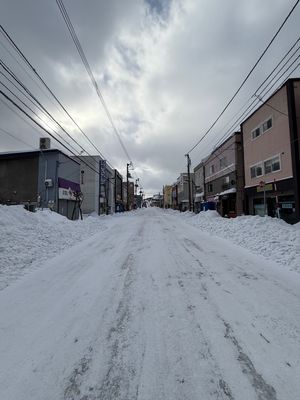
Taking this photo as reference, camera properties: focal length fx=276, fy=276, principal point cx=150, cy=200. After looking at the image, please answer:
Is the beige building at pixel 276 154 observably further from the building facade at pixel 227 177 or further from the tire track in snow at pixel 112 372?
the tire track in snow at pixel 112 372

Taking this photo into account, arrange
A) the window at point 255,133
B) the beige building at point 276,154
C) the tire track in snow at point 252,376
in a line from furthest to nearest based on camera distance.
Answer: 1. the window at point 255,133
2. the beige building at point 276,154
3. the tire track in snow at point 252,376

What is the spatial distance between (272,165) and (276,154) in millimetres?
1170

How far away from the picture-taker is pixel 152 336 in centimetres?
404

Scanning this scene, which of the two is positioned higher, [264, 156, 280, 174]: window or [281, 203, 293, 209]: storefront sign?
[264, 156, 280, 174]: window

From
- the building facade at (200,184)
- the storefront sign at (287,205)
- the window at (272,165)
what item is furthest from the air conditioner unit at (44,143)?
the storefront sign at (287,205)

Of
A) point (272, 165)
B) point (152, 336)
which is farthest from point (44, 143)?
point (152, 336)

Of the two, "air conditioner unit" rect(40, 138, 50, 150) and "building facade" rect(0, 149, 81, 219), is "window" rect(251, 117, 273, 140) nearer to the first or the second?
"building facade" rect(0, 149, 81, 219)

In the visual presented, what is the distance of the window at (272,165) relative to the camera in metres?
21.6

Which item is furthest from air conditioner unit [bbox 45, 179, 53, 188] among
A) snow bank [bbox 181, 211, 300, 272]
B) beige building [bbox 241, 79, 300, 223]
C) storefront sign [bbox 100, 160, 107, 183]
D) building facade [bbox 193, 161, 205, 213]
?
building facade [bbox 193, 161, 205, 213]

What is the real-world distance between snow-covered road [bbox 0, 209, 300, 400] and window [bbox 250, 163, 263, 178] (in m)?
19.0

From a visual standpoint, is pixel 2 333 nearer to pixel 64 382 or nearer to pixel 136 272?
pixel 64 382

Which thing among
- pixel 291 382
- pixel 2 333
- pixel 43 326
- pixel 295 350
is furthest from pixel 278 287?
pixel 2 333

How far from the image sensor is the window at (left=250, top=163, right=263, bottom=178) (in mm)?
24953

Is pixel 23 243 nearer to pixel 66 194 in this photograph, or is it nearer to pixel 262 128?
pixel 262 128
